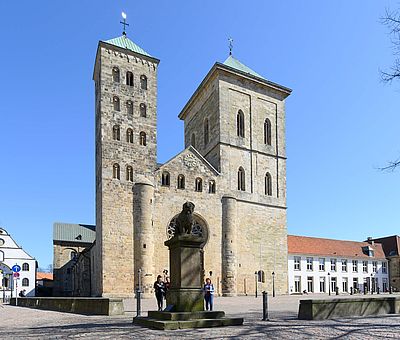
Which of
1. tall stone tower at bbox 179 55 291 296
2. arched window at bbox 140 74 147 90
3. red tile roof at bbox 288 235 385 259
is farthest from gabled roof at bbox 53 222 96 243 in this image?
arched window at bbox 140 74 147 90

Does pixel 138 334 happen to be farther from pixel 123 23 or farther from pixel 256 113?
pixel 123 23

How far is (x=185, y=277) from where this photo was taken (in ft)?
38.0

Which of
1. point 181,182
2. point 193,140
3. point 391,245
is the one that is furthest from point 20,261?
point 391,245

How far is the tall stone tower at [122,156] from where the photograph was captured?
3391 centimetres

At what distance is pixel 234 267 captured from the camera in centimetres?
3759

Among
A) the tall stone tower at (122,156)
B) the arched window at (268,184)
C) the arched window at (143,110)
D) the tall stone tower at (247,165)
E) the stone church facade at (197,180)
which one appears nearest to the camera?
the tall stone tower at (122,156)

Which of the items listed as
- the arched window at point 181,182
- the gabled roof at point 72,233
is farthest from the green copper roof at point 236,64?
the gabled roof at point 72,233

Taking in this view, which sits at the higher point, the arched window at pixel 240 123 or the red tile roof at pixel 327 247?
the arched window at pixel 240 123

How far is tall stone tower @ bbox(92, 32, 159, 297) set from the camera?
111ft

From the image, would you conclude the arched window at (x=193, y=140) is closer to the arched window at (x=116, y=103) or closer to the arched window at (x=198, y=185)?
the arched window at (x=198, y=185)

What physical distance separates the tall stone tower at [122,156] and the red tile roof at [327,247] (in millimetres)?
29787

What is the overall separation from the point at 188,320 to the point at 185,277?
1093 mm

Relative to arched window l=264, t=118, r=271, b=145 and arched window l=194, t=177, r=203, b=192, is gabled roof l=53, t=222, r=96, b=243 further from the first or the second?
arched window l=264, t=118, r=271, b=145

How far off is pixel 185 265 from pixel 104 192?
78.9 ft
